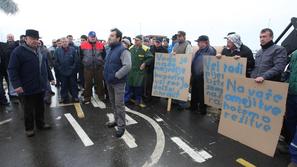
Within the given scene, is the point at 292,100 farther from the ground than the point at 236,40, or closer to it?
closer to it

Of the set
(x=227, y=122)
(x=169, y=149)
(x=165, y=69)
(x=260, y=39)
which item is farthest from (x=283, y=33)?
(x=169, y=149)

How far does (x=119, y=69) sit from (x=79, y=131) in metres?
1.67

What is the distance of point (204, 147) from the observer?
158 inches

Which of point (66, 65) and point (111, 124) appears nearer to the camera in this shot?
point (111, 124)

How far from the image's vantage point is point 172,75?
6.02m

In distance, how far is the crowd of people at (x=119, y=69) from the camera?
3979mm

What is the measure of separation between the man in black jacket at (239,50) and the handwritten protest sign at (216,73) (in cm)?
23

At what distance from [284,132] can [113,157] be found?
10.4 feet

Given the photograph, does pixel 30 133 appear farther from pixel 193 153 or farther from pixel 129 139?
pixel 193 153

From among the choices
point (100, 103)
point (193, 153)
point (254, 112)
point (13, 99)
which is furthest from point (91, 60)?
point (254, 112)

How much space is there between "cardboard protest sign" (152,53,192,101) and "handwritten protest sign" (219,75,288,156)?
1.66m

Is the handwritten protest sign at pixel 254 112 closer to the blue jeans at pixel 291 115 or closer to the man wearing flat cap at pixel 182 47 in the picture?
the blue jeans at pixel 291 115

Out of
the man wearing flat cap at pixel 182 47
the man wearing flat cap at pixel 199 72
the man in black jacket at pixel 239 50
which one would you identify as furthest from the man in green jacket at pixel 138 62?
the man in black jacket at pixel 239 50

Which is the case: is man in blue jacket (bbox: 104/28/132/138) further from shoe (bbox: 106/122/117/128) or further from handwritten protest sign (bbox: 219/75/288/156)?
handwritten protest sign (bbox: 219/75/288/156)
